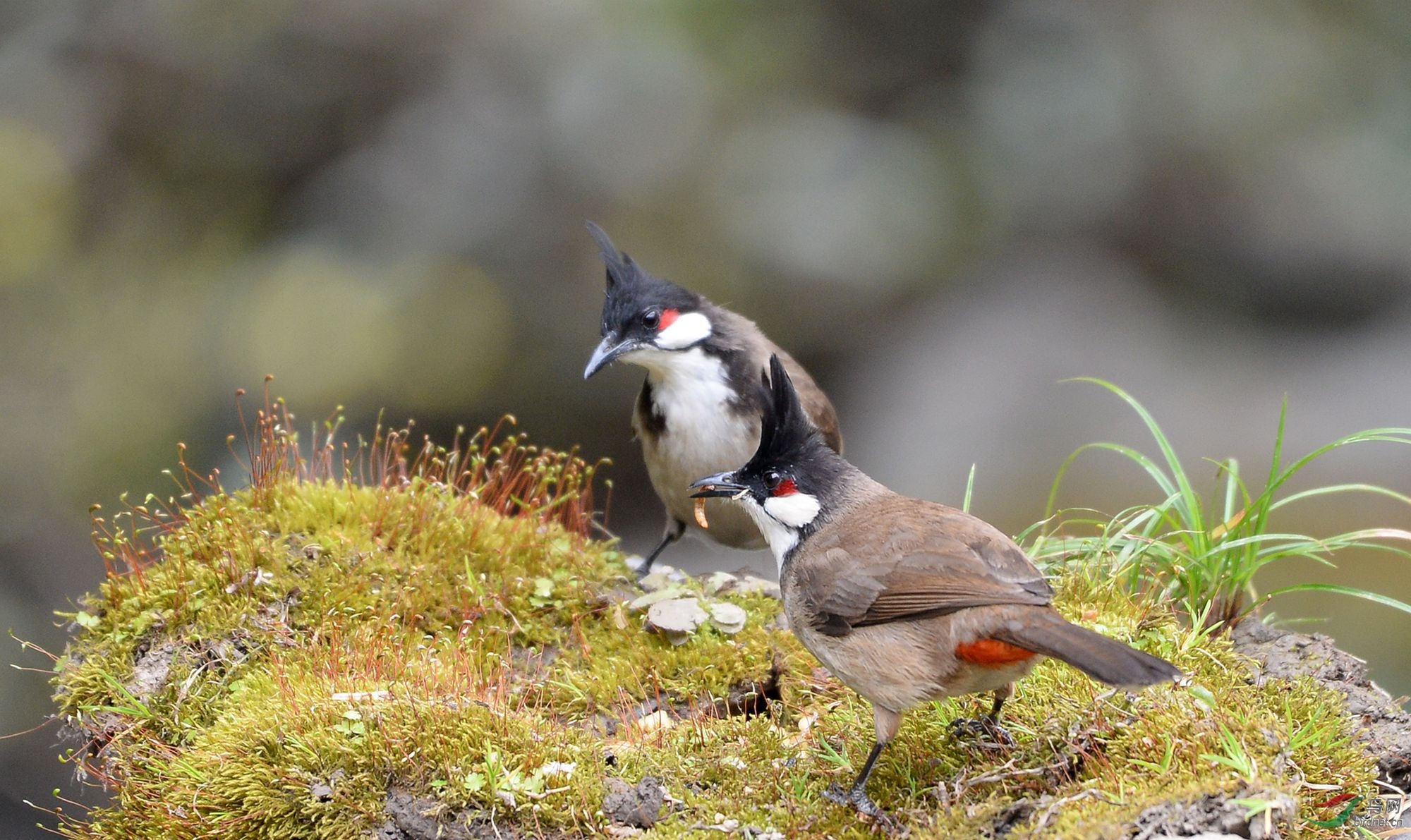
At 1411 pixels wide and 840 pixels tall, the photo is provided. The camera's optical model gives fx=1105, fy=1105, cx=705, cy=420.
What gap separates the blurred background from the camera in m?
8.21

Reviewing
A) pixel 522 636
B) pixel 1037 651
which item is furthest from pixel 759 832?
pixel 522 636

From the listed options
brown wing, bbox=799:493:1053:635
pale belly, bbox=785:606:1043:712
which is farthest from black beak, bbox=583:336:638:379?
pale belly, bbox=785:606:1043:712

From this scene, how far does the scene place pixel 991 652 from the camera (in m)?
2.97

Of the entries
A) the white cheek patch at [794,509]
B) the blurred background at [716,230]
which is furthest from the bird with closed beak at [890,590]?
the blurred background at [716,230]

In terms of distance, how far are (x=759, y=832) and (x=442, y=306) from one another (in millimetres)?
6219

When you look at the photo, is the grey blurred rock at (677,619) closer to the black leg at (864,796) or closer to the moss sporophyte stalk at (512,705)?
the moss sporophyte stalk at (512,705)

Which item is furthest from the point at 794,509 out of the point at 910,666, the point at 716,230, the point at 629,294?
the point at 716,230

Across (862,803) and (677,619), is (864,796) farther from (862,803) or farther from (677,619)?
(677,619)

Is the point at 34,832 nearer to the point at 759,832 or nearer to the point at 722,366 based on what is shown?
the point at 722,366

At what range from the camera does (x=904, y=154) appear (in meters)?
9.33

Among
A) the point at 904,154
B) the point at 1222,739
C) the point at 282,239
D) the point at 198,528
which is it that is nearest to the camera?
the point at 1222,739

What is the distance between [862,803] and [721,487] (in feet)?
3.70

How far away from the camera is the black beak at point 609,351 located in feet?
16.1

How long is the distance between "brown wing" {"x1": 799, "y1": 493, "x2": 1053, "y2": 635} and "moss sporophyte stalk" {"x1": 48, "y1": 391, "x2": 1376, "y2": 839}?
0.53m
